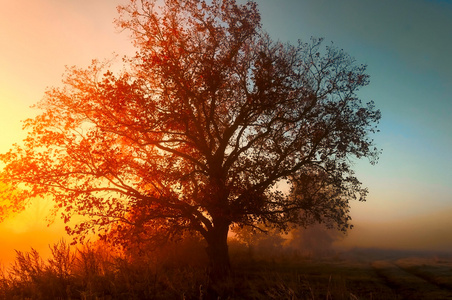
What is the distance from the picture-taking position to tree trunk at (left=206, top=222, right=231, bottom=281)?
57.9ft

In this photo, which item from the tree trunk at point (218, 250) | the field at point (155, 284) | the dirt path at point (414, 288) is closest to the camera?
the dirt path at point (414, 288)

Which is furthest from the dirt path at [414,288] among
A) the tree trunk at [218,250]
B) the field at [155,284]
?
the tree trunk at [218,250]

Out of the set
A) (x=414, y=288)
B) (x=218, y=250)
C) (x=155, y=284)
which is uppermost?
(x=218, y=250)

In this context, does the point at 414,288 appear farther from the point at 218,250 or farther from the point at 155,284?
the point at 155,284

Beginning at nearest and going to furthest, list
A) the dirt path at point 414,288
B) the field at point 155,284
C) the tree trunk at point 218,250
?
the dirt path at point 414,288 → the field at point 155,284 → the tree trunk at point 218,250

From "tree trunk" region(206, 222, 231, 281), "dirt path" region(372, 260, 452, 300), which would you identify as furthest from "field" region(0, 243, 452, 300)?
"tree trunk" region(206, 222, 231, 281)

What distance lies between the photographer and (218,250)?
18.0 m

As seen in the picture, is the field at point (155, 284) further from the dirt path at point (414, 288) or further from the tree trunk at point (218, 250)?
the tree trunk at point (218, 250)

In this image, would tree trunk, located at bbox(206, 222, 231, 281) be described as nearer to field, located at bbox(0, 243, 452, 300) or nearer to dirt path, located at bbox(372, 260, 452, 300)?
field, located at bbox(0, 243, 452, 300)

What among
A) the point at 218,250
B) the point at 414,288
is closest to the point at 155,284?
the point at 218,250

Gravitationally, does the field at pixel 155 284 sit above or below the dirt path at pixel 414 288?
above

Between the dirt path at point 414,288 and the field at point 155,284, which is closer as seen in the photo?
the dirt path at point 414,288

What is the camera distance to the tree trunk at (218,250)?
17647 millimetres

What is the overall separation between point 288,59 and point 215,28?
482 cm
